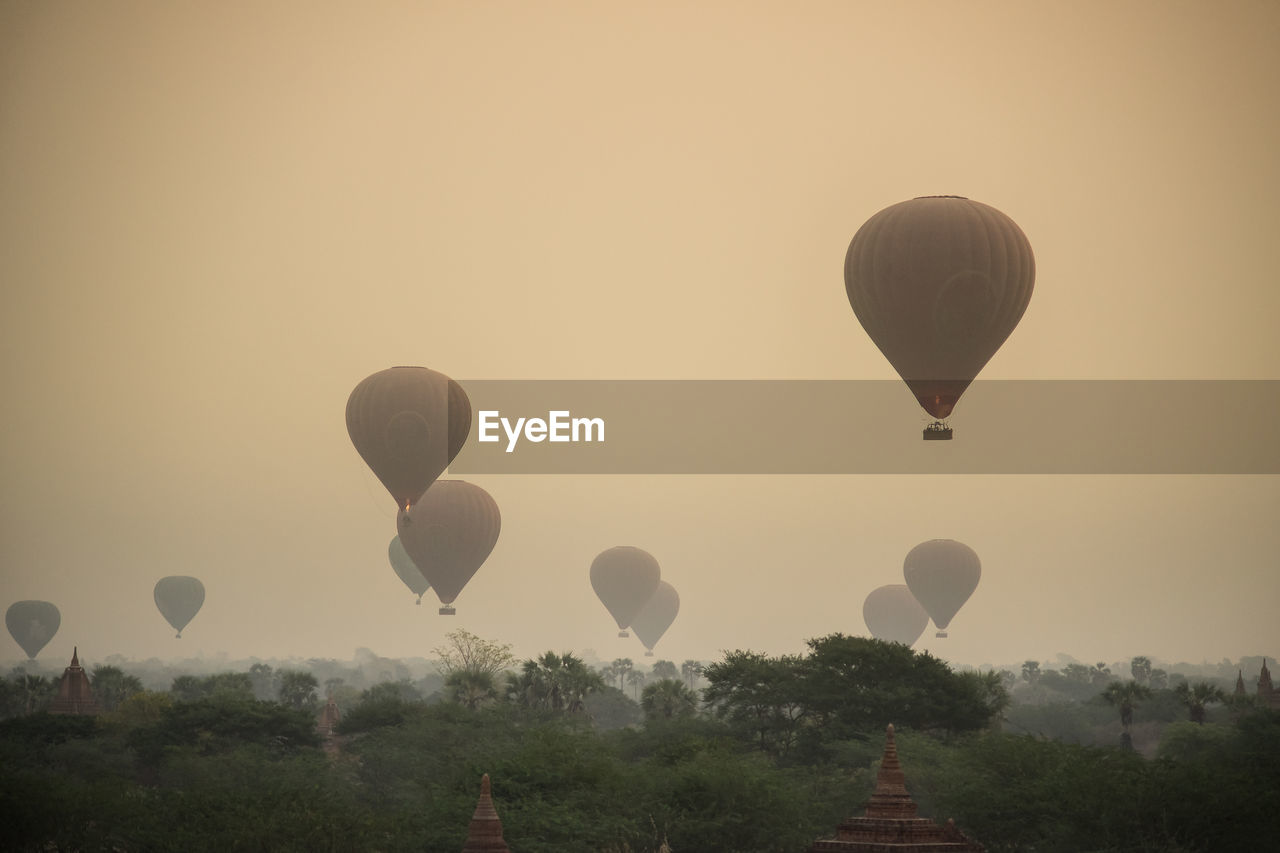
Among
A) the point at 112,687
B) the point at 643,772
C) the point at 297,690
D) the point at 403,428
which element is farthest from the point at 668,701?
the point at 112,687

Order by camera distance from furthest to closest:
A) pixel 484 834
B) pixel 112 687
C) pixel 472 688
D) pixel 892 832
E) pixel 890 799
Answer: pixel 112 687 → pixel 472 688 → pixel 484 834 → pixel 890 799 → pixel 892 832

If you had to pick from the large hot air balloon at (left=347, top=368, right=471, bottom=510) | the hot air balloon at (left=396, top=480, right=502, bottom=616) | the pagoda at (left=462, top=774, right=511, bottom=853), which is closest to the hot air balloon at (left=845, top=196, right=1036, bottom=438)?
the large hot air balloon at (left=347, top=368, right=471, bottom=510)

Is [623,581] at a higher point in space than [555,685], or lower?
higher

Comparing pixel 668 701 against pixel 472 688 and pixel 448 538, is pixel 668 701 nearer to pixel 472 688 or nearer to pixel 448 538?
pixel 472 688

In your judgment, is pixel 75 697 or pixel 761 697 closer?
pixel 761 697

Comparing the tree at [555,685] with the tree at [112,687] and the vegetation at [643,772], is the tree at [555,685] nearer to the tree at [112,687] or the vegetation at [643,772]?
the vegetation at [643,772]

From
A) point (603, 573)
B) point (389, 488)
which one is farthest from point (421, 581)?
point (389, 488)

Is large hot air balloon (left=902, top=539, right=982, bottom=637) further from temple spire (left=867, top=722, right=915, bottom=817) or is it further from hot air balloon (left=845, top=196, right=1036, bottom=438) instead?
temple spire (left=867, top=722, right=915, bottom=817)

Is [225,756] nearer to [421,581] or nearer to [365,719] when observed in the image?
[365,719]
